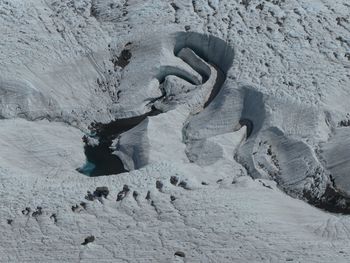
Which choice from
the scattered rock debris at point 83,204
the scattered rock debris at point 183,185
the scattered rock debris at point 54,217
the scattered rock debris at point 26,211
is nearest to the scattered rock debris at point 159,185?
the scattered rock debris at point 183,185

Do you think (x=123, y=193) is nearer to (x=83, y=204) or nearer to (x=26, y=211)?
(x=83, y=204)

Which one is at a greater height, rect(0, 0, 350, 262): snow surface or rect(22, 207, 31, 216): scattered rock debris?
rect(0, 0, 350, 262): snow surface

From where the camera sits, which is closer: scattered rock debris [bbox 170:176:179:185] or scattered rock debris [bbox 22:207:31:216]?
scattered rock debris [bbox 22:207:31:216]

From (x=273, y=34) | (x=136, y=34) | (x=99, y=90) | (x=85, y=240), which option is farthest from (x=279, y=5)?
(x=85, y=240)

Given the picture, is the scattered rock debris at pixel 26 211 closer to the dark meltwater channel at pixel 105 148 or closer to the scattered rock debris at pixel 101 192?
the scattered rock debris at pixel 101 192

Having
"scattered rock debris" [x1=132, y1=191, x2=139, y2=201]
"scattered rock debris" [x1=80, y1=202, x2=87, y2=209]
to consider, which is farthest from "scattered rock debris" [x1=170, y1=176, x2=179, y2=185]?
"scattered rock debris" [x1=80, y1=202, x2=87, y2=209]

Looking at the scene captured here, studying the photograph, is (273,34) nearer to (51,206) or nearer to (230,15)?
(230,15)

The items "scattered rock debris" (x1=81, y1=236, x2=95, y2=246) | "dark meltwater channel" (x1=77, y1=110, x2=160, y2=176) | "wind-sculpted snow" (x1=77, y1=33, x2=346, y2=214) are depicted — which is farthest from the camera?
"dark meltwater channel" (x1=77, y1=110, x2=160, y2=176)

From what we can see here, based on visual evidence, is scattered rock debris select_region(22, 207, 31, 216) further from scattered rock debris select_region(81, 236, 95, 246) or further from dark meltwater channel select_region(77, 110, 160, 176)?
dark meltwater channel select_region(77, 110, 160, 176)

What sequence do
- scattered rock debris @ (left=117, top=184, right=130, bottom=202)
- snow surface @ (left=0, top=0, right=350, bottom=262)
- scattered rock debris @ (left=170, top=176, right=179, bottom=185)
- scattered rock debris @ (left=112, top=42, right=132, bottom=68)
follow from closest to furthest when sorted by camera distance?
snow surface @ (left=0, top=0, right=350, bottom=262), scattered rock debris @ (left=117, top=184, right=130, bottom=202), scattered rock debris @ (left=170, top=176, right=179, bottom=185), scattered rock debris @ (left=112, top=42, right=132, bottom=68)
